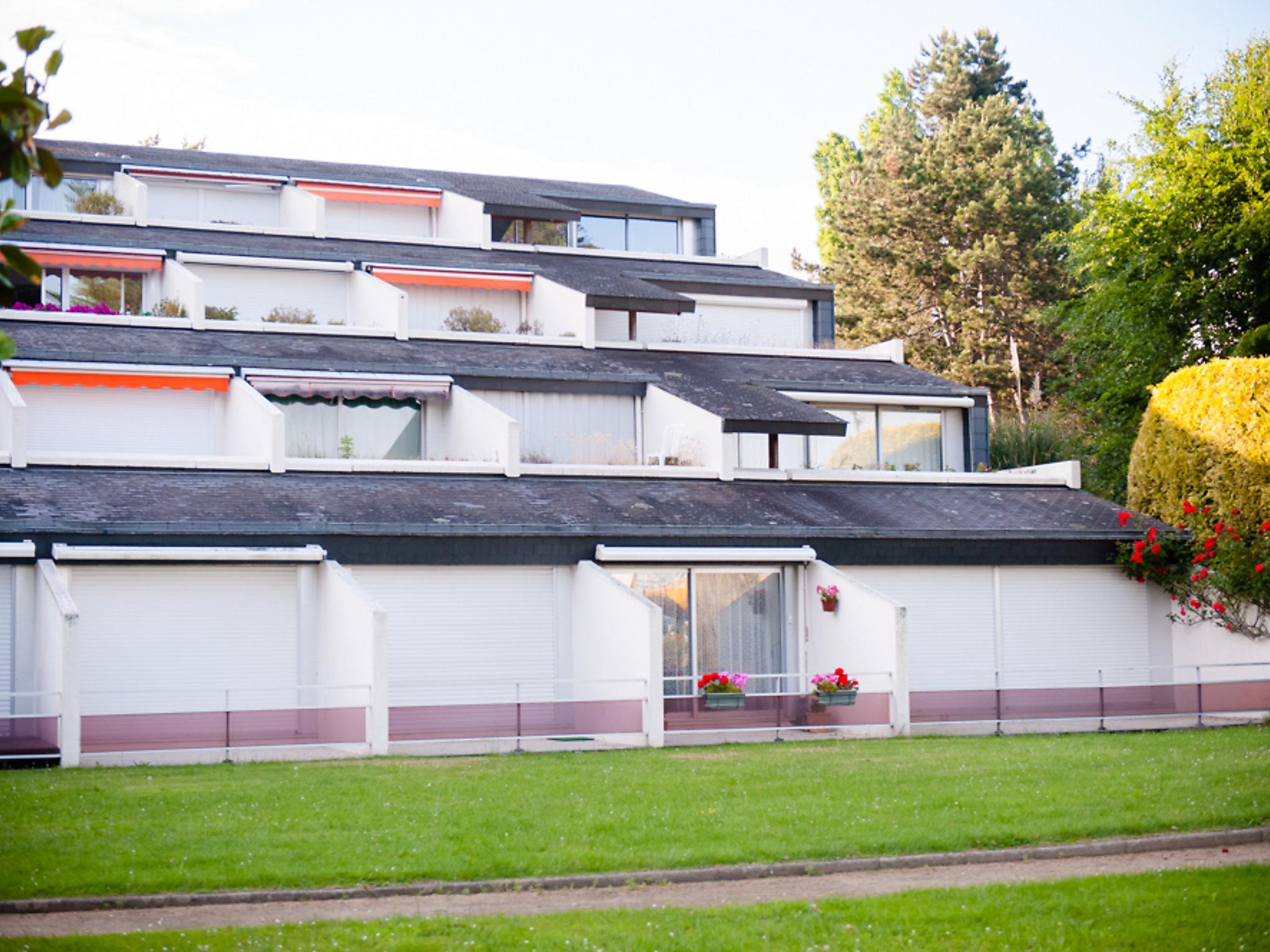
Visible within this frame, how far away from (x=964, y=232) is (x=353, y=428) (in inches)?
1608

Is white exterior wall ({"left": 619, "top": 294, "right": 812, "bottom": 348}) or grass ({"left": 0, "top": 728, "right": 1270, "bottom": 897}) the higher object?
white exterior wall ({"left": 619, "top": 294, "right": 812, "bottom": 348})

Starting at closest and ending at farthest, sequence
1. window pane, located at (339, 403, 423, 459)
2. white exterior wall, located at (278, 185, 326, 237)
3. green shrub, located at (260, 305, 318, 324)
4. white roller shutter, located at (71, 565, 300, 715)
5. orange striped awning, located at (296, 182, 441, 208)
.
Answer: white roller shutter, located at (71, 565, 300, 715)
window pane, located at (339, 403, 423, 459)
green shrub, located at (260, 305, 318, 324)
white exterior wall, located at (278, 185, 326, 237)
orange striped awning, located at (296, 182, 441, 208)

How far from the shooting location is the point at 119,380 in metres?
30.7

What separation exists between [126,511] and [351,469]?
4.90 meters

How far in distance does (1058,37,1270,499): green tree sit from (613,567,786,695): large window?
57.3ft

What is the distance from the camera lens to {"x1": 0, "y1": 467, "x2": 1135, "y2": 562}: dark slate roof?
79.7 feet

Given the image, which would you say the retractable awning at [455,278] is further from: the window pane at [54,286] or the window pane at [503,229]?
the window pane at [54,286]

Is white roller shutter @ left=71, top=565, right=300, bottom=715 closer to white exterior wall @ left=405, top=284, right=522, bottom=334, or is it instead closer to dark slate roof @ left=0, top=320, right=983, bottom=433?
dark slate roof @ left=0, top=320, right=983, bottom=433

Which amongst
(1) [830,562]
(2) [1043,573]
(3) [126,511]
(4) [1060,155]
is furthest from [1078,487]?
(4) [1060,155]

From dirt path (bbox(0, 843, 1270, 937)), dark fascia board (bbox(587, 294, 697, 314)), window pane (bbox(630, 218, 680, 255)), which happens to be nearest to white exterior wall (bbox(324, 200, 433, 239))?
window pane (bbox(630, 218, 680, 255))

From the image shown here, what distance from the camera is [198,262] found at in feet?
125

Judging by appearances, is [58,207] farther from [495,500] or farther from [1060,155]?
[1060,155]

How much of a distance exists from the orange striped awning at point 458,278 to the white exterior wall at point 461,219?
8.46ft

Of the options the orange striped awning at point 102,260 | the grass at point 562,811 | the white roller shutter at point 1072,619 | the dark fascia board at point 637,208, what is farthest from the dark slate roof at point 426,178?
the grass at point 562,811
